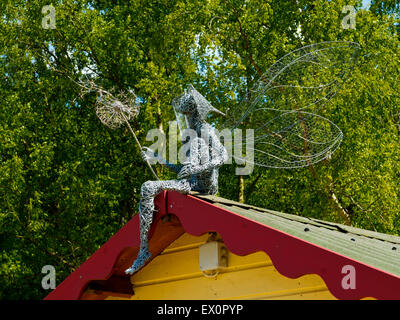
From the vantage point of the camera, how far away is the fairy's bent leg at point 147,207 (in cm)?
552

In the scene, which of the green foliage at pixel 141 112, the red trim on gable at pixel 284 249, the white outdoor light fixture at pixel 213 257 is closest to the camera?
the red trim on gable at pixel 284 249

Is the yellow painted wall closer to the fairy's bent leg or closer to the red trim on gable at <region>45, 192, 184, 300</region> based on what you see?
the red trim on gable at <region>45, 192, 184, 300</region>

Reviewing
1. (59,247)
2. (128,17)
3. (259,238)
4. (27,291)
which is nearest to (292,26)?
(128,17)

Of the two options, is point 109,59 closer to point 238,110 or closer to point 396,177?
point 396,177

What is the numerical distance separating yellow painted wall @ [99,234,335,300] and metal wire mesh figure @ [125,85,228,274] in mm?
622

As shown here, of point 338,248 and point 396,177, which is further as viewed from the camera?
point 396,177

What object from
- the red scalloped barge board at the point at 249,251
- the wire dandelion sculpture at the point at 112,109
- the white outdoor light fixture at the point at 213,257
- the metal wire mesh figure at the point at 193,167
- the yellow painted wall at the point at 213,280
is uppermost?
the wire dandelion sculpture at the point at 112,109

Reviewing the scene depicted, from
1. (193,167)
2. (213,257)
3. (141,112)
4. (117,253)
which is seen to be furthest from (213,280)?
(141,112)

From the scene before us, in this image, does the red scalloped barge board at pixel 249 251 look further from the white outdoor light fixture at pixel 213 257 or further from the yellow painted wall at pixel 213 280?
the yellow painted wall at pixel 213 280

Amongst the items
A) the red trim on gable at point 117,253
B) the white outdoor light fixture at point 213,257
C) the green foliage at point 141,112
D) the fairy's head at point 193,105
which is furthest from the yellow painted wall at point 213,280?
the green foliage at point 141,112

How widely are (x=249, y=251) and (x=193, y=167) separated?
124 cm

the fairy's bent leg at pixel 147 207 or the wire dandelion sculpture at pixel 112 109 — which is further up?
the wire dandelion sculpture at pixel 112 109

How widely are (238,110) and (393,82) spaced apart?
11000 millimetres

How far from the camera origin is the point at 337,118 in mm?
16344
